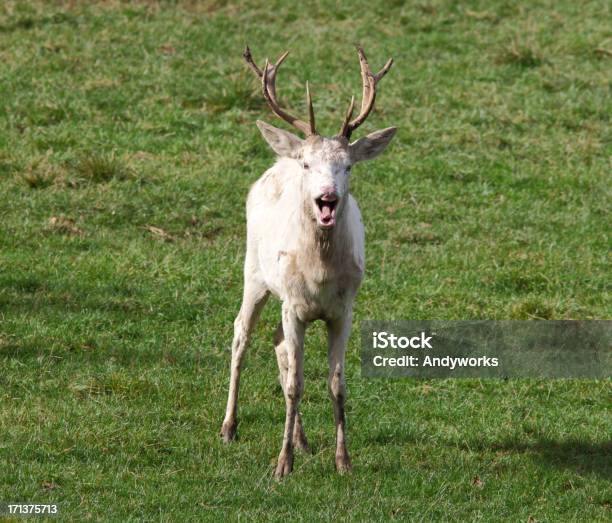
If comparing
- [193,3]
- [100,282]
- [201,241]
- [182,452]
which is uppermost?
[193,3]

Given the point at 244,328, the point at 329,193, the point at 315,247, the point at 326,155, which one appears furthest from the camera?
the point at 244,328

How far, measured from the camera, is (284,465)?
955cm

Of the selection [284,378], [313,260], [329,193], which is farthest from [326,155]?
[284,378]

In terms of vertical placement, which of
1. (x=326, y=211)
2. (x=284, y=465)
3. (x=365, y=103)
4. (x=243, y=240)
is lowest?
(x=284, y=465)

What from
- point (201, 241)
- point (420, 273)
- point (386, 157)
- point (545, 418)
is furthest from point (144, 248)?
point (545, 418)

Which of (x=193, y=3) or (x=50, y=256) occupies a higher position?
(x=193, y=3)

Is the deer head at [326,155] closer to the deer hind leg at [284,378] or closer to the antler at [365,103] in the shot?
the antler at [365,103]

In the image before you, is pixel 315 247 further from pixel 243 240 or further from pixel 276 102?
pixel 243 240

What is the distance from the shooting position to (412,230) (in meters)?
15.2

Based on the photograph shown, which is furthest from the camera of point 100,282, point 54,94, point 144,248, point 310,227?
point 54,94

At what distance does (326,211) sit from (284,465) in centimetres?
198

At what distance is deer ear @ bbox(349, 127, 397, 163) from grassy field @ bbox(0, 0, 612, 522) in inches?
93.4

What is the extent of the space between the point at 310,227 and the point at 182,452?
205 cm

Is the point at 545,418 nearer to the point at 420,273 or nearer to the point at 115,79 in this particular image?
the point at 420,273
